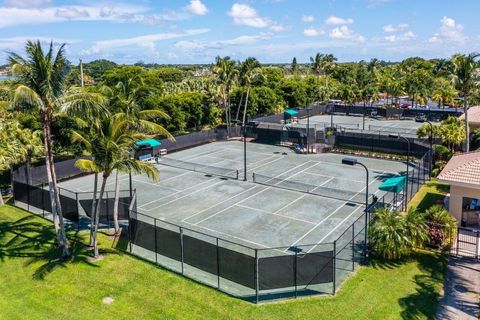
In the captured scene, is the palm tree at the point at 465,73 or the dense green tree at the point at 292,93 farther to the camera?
the dense green tree at the point at 292,93

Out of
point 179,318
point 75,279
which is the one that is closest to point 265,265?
point 179,318

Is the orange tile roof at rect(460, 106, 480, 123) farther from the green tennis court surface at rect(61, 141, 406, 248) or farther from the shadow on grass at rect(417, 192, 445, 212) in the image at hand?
the shadow on grass at rect(417, 192, 445, 212)

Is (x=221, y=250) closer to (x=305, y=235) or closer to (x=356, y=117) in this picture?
(x=305, y=235)

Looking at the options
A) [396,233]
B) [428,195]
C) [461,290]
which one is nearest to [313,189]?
[428,195]

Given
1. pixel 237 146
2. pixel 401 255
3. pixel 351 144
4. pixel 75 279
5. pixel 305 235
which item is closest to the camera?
pixel 75 279

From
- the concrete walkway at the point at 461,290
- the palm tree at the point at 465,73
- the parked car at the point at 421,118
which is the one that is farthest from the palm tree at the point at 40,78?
the parked car at the point at 421,118

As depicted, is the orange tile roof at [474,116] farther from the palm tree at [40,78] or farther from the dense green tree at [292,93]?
the palm tree at [40,78]

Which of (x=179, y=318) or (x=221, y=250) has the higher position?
(x=221, y=250)
